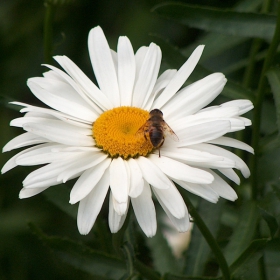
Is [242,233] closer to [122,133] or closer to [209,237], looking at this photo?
[209,237]

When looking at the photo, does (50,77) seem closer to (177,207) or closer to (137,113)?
(137,113)

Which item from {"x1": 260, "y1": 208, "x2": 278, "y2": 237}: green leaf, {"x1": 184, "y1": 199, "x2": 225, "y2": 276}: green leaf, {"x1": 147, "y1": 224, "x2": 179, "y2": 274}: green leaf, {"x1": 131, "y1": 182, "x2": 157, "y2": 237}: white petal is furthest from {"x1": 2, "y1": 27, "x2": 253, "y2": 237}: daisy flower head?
{"x1": 147, "y1": 224, "x2": 179, "y2": 274}: green leaf

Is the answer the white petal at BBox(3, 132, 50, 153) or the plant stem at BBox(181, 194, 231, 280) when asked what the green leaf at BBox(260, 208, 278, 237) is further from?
the white petal at BBox(3, 132, 50, 153)

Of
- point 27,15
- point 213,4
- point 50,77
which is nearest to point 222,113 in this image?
point 50,77

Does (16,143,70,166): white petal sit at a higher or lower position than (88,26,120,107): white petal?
lower

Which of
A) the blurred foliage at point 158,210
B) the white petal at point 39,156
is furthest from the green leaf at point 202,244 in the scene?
the white petal at point 39,156

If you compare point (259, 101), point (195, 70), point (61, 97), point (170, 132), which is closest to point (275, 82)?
point (259, 101)
